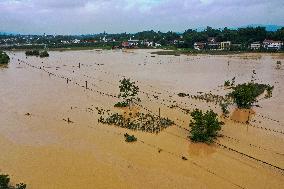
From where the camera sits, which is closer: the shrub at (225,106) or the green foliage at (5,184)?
the green foliage at (5,184)

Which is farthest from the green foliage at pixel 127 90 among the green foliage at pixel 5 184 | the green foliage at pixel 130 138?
the green foliage at pixel 5 184

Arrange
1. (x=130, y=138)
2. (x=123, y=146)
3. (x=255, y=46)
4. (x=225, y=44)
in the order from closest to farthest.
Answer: (x=123, y=146), (x=130, y=138), (x=255, y=46), (x=225, y=44)

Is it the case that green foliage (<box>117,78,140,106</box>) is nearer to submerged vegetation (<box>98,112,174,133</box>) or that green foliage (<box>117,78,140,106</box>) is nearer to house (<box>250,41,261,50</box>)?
submerged vegetation (<box>98,112,174,133</box>)

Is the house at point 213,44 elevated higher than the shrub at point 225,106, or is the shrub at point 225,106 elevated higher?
the house at point 213,44

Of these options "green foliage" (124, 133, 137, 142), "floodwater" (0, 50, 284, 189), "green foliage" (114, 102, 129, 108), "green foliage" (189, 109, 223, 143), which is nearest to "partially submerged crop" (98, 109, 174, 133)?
"floodwater" (0, 50, 284, 189)

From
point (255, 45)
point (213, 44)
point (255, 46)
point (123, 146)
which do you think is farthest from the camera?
point (213, 44)

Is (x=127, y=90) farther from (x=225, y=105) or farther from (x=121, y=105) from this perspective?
(x=225, y=105)

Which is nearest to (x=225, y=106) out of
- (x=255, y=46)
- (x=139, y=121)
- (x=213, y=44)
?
(x=139, y=121)

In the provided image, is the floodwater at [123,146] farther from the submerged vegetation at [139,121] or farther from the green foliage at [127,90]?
the green foliage at [127,90]

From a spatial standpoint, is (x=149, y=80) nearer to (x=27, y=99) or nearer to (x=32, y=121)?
(x=27, y=99)

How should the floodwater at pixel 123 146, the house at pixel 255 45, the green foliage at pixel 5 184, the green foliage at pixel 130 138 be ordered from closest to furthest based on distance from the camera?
the green foliage at pixel 5 184
the floodwater at pixel 123 146
the green foliage at pixel 130 138
the house at pixel 255 45

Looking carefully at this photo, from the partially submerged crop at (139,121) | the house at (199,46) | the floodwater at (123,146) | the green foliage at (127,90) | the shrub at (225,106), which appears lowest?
the floodwater at (123,146)

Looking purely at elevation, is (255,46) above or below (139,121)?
above
